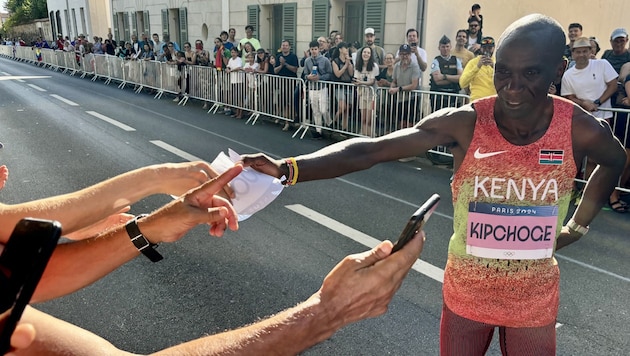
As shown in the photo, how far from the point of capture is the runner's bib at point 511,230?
2100 millimetres

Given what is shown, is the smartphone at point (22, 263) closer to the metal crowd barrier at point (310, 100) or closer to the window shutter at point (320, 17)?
the metal crowd barrier at point (310, 100)

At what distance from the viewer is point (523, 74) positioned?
1.99 metres

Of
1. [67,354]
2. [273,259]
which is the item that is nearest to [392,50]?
[273,259]

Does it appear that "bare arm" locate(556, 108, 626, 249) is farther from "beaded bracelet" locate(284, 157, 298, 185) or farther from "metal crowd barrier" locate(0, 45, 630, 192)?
"metal crowd barrier" locate(0, 45, 630, 192)

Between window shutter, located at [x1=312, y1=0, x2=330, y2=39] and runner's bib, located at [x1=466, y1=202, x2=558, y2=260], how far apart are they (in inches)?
587

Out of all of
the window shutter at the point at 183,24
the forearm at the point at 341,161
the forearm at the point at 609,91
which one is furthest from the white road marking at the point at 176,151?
the window shutter at the point at 183,24

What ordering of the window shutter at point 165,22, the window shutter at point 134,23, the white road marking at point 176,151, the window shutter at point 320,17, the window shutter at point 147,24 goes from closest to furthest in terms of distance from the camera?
the white road marking at point 176,151 → the window shutter at point 320,17 → the window shutter at point 165,22 → the window shutter at point 147,24 → the window shutter at point 134,23

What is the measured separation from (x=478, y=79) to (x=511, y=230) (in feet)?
20.5

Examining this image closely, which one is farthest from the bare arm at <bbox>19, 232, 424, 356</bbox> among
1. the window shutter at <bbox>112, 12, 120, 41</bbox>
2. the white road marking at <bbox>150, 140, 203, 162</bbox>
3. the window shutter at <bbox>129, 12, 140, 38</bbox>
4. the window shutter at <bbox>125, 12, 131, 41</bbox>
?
the window shutter at <bbox>112, 12, 120, 41</bbox>

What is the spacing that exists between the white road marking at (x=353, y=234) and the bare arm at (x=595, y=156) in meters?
2.03

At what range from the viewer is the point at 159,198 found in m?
6.70

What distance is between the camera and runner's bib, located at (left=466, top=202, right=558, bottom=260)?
2100 millimetres

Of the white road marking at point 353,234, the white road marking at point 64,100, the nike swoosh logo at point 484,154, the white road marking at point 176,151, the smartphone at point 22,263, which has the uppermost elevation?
the smartphone at point 22,263

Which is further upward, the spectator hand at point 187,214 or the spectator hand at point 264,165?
the spectator hand at point 264,165
